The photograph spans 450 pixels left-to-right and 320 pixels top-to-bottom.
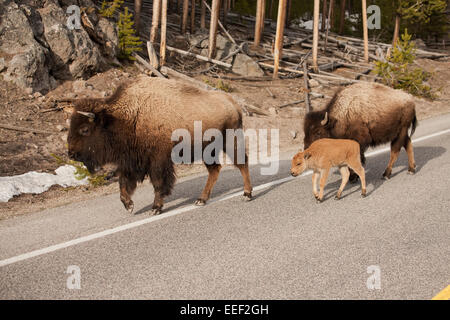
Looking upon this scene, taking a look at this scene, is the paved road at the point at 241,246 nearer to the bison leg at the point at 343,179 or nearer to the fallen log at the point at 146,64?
the bison leg at the point at 343,179

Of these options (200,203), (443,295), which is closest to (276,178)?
(200,203)

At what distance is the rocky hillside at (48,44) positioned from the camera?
11.4 meters

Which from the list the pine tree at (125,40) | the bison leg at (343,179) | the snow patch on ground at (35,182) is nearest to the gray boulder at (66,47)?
the pine tree at (125,40)

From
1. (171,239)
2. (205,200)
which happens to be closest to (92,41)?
(205,200)

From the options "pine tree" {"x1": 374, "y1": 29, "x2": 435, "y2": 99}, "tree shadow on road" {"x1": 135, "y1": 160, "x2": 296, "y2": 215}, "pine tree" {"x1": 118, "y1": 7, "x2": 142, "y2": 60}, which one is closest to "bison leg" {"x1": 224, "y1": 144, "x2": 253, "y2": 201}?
"tree shadow on road" {"x1": 135, "y1": 160, "x2": 296, "y2": 215}

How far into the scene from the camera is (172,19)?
26.0 m

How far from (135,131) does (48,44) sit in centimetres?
843

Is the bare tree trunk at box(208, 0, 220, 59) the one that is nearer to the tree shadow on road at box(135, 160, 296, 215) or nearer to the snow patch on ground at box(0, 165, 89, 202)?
the tree shadow on road at box(135, 160, 296, 215)

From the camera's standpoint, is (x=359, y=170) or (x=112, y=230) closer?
(x=112, y=230)

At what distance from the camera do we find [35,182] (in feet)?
24.5

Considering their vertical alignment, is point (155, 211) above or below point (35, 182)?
above

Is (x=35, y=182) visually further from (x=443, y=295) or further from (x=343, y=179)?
(x=443, y=295)

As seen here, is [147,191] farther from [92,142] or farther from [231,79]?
[231,79]

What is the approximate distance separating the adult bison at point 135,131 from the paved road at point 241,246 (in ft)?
1.81
